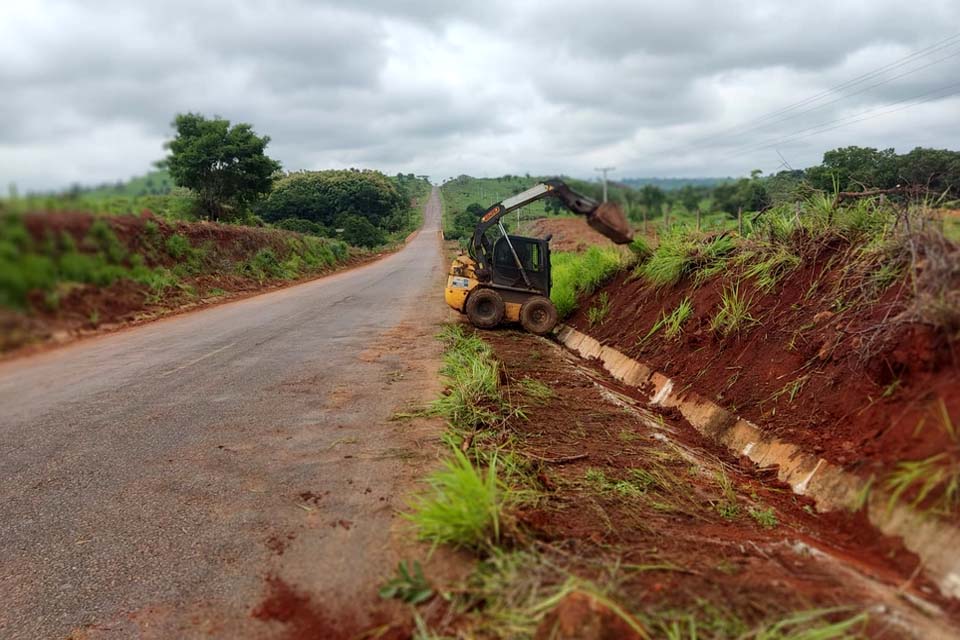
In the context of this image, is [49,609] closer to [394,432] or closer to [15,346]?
[394,432]

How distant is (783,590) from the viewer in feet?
10.0

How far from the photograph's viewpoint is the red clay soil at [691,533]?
304 centimetres

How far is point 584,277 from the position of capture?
570 inches

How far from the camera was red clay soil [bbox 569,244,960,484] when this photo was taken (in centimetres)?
405

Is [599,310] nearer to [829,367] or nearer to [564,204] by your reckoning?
[564,204]

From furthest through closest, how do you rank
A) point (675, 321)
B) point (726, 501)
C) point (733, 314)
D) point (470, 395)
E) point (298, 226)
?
point (298, 226)
point (675, 321)
point (733, 314)
point (470, 395)
point (726, 501)

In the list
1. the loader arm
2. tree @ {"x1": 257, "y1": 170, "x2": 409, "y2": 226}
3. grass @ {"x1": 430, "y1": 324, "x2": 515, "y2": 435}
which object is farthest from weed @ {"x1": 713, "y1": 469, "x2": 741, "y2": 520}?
tree @ {"x1": 257, "y1": 170, "x2": 409, "y2": 226}

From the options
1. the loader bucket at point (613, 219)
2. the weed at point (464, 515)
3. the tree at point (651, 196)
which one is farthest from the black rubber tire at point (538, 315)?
the weed at point (464, 515)

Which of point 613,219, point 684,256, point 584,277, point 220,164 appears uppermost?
point 220,164

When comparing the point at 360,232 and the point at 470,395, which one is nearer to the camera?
the point at 470,395

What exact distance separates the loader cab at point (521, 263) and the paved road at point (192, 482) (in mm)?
3418

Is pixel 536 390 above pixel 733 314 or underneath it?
underneath

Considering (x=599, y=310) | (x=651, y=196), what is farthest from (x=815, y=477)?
(x=599, y=310)

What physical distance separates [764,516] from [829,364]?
6.53ft
